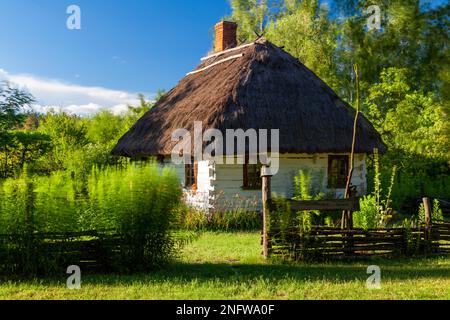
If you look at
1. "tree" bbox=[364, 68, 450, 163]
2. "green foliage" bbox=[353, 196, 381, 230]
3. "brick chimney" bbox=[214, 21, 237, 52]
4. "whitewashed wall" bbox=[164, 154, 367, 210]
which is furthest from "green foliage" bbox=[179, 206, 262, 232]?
"tree" bbox=[364, 68, 450, 163]

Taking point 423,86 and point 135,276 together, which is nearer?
point 135,276

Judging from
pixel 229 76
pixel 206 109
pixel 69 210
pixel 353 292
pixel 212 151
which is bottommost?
pixel 353 292

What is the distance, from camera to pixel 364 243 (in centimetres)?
926

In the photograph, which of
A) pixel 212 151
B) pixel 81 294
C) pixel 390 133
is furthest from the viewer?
pixel 390 133

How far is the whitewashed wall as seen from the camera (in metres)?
14.4

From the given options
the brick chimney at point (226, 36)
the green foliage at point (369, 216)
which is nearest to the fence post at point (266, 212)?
the green foliage at point (369, 216)

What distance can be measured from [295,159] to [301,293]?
30.0 ft

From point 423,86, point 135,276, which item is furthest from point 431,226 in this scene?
point 423,86

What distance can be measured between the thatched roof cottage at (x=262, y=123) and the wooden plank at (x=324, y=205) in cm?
520

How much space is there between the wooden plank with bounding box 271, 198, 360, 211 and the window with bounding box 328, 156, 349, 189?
22.7ft

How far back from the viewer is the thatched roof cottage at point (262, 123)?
14516 millimetres

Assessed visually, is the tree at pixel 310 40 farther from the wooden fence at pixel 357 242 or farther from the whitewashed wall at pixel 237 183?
the wooden fence at pixel 357 242
